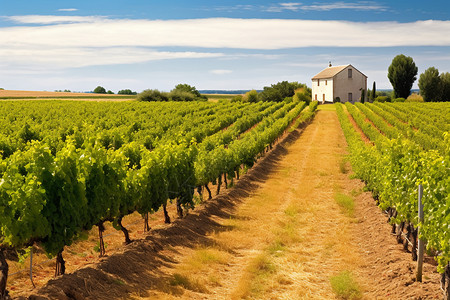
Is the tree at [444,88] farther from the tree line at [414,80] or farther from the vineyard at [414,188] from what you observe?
the vineyard at [414,188]

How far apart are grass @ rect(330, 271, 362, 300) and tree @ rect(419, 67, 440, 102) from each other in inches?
3766

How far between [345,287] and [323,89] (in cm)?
8812

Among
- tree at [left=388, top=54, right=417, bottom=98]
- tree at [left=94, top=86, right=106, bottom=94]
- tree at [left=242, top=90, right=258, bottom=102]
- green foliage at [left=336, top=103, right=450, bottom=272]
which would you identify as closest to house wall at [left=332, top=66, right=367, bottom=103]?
tree at [left=388, top=54, right=417, bottom=98]

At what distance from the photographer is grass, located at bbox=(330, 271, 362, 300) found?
398 inches

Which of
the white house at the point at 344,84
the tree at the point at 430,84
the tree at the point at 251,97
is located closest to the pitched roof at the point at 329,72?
the white house at the point at 344,84

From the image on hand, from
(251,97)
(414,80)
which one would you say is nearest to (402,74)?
(414,80)

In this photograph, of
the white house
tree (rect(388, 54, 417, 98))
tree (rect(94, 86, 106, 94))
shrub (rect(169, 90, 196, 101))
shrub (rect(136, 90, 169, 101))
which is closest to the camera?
shrub (rect(136, 90, 169, 101))

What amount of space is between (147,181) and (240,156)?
Answer: 9949mm

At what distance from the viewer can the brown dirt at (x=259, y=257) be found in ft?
32.2

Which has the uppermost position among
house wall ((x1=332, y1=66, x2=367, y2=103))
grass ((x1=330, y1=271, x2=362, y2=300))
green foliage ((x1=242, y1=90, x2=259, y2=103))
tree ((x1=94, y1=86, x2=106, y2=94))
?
tree ((x1=94, y1=86, x2=106, y2=94))

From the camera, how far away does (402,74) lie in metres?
99.2

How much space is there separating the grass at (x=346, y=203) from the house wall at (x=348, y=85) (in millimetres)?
74141

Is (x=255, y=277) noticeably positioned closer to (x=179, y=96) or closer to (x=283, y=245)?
(x=283, y=245)

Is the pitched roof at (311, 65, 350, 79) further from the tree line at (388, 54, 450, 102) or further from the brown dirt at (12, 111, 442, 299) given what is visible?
the brown dirt at (12, 111, 442, 299)
